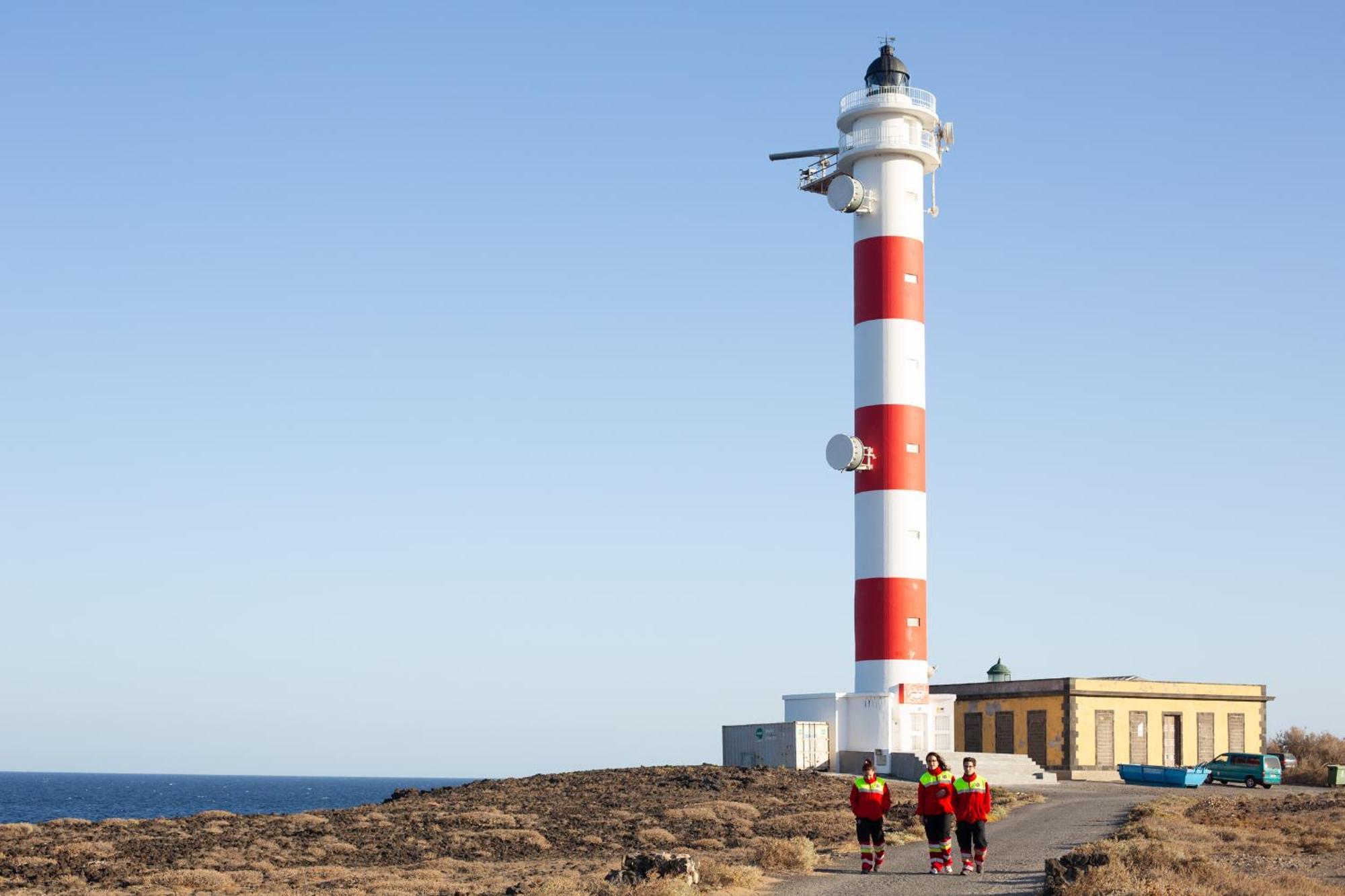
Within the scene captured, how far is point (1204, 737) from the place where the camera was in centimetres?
6016

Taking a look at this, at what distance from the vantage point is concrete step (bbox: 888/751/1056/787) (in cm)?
4884

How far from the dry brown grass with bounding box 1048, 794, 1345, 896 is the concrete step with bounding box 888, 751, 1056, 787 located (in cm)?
→ 834

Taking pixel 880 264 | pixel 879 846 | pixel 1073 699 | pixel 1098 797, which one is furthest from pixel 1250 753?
pixel 879 846

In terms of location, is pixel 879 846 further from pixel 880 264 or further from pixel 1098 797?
pixel 880 264

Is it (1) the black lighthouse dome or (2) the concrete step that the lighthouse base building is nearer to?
(2) the concrete step

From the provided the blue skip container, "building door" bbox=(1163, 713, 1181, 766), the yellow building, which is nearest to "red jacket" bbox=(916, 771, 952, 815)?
the blue skip container

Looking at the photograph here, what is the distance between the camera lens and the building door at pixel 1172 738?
59.5 meters

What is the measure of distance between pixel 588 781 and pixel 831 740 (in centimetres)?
933

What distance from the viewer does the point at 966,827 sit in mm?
24078

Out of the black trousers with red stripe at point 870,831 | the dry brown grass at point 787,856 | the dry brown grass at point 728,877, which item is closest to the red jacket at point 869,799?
the black trousers with red stripe at point 870,831

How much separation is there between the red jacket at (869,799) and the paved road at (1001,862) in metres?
0.92

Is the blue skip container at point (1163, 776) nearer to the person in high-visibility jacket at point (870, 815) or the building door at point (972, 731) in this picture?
the building door at point (972, 731)

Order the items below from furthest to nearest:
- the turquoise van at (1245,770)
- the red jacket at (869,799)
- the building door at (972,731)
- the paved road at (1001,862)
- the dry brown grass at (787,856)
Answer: the building door at (972,731), the turquoise van at (1245,770), the dry brown grass at (787,856), the red jacket at (869,799), the paved road at (1001,862)

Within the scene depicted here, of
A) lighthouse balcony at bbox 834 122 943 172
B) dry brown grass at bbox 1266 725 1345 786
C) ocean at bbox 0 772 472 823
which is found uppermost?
lighthouse balcony at bbox 834 122 943 172
